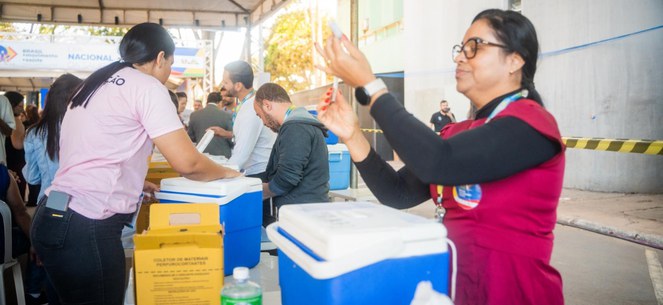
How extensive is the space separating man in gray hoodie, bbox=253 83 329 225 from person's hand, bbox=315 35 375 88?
200cm

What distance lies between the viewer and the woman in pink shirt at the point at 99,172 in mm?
1934

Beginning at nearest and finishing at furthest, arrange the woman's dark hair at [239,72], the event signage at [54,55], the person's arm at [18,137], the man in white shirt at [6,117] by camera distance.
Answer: the woman's dark hair at [239,72], the man in white shirt at [6,117], the person's arm at [18,137], the event signage at [54,55]

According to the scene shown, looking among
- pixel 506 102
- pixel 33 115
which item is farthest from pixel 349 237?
pixel 33 115

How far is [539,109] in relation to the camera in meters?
1.29

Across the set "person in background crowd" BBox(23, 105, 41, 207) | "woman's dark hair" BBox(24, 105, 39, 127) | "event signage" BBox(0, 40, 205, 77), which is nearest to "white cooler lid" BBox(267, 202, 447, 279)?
"person in background crowd" BBox(23, 105, 41, 207)

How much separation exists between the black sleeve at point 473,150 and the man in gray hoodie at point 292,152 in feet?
7.00

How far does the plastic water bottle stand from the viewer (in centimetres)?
135

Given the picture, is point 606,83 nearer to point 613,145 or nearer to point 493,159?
point 613,145

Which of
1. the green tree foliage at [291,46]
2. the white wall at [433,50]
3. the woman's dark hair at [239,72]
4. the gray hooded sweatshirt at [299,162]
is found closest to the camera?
the gray hooded sweatshirt at [299,162]

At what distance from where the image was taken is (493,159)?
1.21m

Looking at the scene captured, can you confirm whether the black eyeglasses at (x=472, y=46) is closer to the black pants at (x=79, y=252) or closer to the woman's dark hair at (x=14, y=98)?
the black pants at (x=79, y=252)

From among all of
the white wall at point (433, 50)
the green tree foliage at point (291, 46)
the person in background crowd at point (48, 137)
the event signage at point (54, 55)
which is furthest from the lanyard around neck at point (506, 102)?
the green tree foliage at point (291, 46)

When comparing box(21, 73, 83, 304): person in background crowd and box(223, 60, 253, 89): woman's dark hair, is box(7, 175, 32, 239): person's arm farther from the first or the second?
box(223, 60, 253, 89): woman's dark hair

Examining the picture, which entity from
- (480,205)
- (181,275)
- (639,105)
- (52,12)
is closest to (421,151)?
(480,205)
